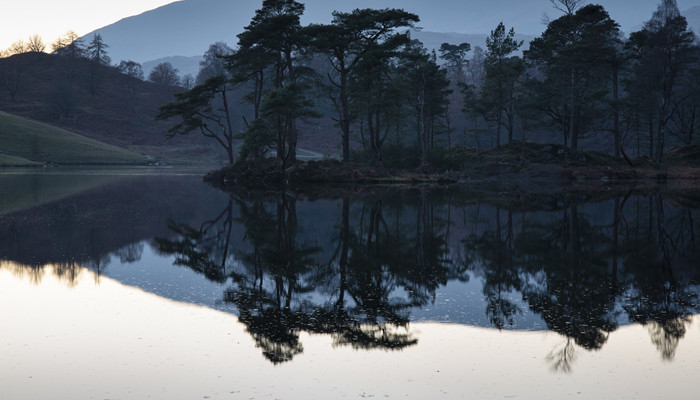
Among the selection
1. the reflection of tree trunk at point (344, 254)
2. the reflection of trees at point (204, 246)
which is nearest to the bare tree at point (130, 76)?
the reflection of trees at point (204, 246)

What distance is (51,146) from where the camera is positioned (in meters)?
112

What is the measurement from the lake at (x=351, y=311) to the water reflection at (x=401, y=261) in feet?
0.24

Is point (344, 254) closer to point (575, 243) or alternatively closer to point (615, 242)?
point (575, 243)

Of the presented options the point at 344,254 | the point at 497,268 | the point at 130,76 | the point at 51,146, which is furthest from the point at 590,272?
the point at 130,76

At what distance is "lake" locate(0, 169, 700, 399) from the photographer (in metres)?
7.21

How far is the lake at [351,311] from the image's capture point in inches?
284

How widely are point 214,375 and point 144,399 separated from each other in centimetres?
101

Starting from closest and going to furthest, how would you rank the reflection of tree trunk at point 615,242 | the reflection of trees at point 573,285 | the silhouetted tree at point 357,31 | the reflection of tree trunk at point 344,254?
the reflection of trees at point 573,285 < the reflection of tree trunk at point 344,254 < the reflection of tree trunk at point 615,242 < the silhouetted tree at point 357,31

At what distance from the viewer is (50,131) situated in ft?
391

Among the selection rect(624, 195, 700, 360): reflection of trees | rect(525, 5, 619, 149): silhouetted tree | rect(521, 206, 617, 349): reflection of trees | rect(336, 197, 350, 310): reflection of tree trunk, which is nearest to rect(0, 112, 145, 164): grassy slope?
rect(525, 5, 619, 149): silhouetted tree

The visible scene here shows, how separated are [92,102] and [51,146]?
5844cm

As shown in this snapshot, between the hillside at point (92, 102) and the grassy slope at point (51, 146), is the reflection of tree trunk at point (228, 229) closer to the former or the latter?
the grassy slope at point (51, 146)

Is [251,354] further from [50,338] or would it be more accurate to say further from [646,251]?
[646,251]

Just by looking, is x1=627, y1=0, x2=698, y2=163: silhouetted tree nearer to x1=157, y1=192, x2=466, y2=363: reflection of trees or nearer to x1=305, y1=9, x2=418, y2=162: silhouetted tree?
x1=305, y1=9, x2=418, y2=162: silhouetted tree
